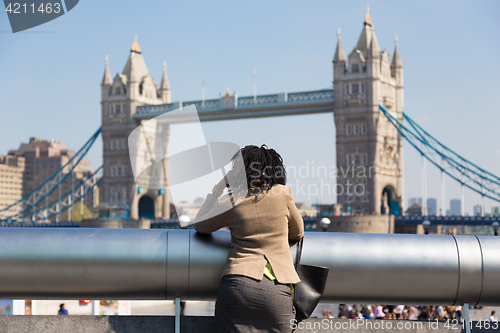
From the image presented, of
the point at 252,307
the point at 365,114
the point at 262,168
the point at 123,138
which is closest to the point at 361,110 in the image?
the point at 365,114

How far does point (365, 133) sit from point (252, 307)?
1398 inches

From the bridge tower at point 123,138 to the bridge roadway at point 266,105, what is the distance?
4.72 metres

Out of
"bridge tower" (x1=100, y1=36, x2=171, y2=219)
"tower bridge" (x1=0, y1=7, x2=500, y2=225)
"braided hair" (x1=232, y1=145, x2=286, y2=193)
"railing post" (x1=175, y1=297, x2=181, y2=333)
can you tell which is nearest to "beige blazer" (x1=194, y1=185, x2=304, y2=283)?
"braided hair" (x1=232, y1=145, x2=286, y2=193)

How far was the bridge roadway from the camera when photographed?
37.3 metres

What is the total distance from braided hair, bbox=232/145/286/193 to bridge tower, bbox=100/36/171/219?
43.0m

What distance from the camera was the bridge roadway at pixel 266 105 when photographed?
1470 inches

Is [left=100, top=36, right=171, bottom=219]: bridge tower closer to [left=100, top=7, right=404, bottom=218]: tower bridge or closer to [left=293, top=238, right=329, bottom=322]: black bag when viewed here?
[left=100, top=7, right=404, bottom=218]: tower bridge

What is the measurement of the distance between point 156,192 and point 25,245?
4170 cm

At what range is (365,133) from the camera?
3638 centimetres

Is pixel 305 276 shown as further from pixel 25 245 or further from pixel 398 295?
pixel 25 245

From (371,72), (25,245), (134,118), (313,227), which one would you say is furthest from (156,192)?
(25,245)

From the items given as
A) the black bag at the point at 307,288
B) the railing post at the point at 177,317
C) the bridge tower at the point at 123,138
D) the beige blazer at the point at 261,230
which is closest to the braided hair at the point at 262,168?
the beige blazer at the point at 261,230

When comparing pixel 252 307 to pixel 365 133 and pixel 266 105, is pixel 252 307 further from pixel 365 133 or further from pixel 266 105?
pixel 266 105

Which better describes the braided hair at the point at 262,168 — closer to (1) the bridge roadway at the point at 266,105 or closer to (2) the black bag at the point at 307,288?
(2) the black bag at the point at 307,288
